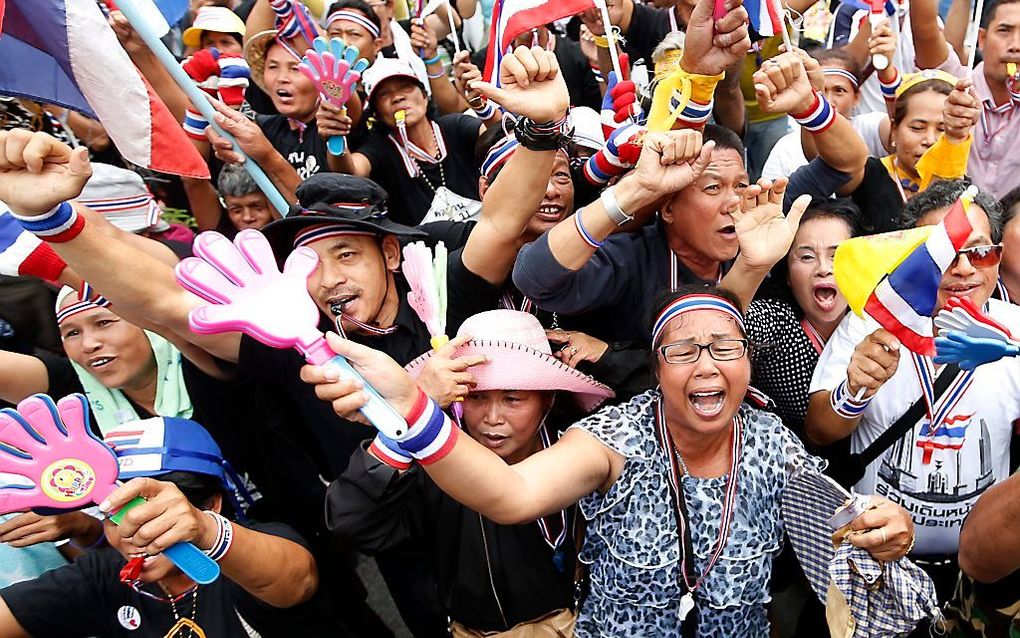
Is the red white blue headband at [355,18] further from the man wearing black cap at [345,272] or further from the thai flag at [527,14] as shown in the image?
the man wearing black cap at [345,272]

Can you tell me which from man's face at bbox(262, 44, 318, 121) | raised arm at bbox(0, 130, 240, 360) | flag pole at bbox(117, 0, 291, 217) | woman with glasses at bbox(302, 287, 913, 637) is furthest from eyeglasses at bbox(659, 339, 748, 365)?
man's face at bbox(262, 44, 318, 121)

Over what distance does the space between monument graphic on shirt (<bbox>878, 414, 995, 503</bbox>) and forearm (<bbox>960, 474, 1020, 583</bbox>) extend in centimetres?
37

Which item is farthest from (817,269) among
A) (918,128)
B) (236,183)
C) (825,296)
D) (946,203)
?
(236,183)

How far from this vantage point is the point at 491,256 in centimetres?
248

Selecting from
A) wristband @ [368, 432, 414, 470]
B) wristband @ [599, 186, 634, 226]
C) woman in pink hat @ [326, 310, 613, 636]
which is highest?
wristband @ [599, 186, 634, 226]

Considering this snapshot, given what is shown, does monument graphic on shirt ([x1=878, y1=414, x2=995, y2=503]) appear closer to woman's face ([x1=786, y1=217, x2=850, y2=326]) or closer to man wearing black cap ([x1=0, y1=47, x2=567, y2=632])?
woman's face ([x1=786, y1=217, x2=850, y2=326])

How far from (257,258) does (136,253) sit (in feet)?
2.24

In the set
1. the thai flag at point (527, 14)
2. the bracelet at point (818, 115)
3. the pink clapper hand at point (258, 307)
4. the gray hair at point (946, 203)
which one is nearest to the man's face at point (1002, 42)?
the gray hair at point (946, 203)

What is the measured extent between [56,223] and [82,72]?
0.71 meters

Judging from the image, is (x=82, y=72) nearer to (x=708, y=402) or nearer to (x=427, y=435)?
(x=427, y=435)

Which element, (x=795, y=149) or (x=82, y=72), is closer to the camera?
(x=82, y=72)

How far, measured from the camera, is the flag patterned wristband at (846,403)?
222 cm

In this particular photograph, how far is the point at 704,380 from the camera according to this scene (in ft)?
6.86

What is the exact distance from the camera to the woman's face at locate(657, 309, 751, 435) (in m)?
2.09
